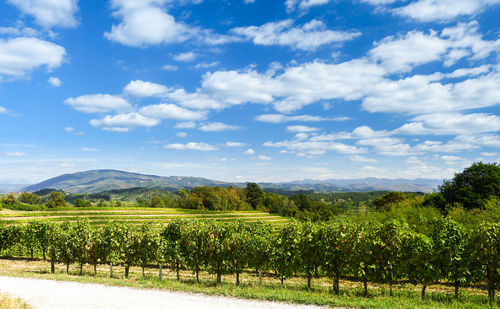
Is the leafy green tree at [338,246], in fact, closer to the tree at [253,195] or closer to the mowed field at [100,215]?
the mowed field at [100,215]

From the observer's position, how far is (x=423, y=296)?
17.1 metres

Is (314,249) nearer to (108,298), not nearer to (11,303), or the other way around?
(108,298)

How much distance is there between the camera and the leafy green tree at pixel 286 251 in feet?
70.5

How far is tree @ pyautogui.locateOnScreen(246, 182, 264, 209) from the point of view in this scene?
500ft

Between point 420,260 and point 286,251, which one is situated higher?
point 420,260

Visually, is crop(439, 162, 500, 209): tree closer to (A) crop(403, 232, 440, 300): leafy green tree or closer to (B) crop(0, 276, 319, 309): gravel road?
(A) crop(403, 232, 440, 300): leafy green tree

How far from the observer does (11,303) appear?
1450 centimetres

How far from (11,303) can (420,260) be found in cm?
2414

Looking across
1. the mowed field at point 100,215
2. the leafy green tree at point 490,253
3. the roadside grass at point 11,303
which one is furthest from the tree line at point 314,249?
the mowed field at point 100,215

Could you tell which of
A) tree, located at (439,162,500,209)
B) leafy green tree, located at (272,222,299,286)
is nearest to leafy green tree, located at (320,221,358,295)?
leafy green tree, located at (272,222,299,286)

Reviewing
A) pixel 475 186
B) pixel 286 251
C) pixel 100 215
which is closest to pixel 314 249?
pixel 286 251

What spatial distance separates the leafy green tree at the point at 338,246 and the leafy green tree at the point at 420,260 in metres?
3.52

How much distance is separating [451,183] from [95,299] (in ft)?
200

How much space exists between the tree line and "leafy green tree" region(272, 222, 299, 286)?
72 mm
